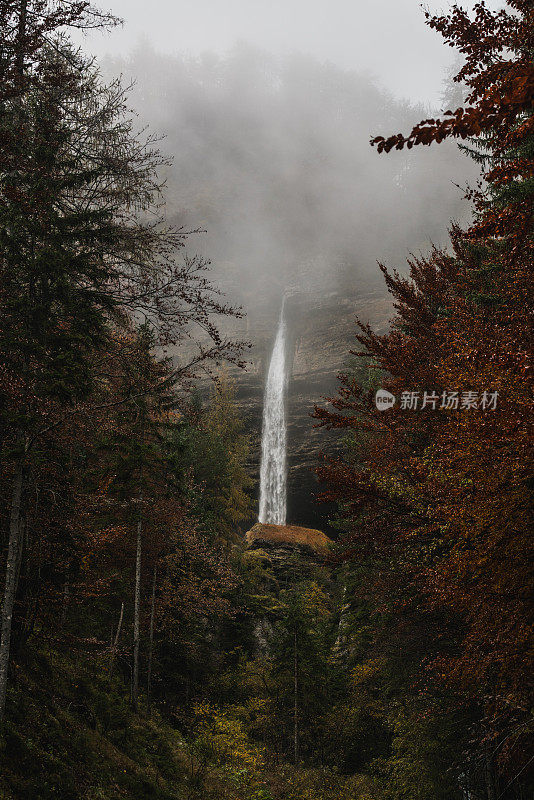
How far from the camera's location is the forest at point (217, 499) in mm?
4738

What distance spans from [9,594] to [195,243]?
208 feet

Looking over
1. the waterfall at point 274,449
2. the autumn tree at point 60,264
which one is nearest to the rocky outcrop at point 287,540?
→ the waterfall at point 274,449

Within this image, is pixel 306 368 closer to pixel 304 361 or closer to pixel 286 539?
pixel 304 361

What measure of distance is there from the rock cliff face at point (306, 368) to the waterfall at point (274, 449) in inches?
24.2

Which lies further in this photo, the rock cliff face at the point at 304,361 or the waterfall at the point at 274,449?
the rock cliff face at the point at 304,361

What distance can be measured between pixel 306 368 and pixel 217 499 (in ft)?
76.8

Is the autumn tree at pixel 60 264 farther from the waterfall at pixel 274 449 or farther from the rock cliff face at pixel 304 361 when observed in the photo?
the waterfall at pixel 274 449

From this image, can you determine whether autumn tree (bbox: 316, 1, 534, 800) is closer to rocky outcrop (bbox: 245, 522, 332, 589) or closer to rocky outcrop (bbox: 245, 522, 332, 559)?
rocky outcrop (bbox: 245, 522, 332, 589)

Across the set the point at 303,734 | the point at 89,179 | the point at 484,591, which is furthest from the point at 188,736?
the point at 89,179

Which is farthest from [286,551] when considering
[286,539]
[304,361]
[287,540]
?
[304,361]

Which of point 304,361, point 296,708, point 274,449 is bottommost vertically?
point 296,708

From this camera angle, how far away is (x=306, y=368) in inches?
1796

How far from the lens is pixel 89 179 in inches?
276

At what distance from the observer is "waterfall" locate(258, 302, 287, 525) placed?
39.6 metres
